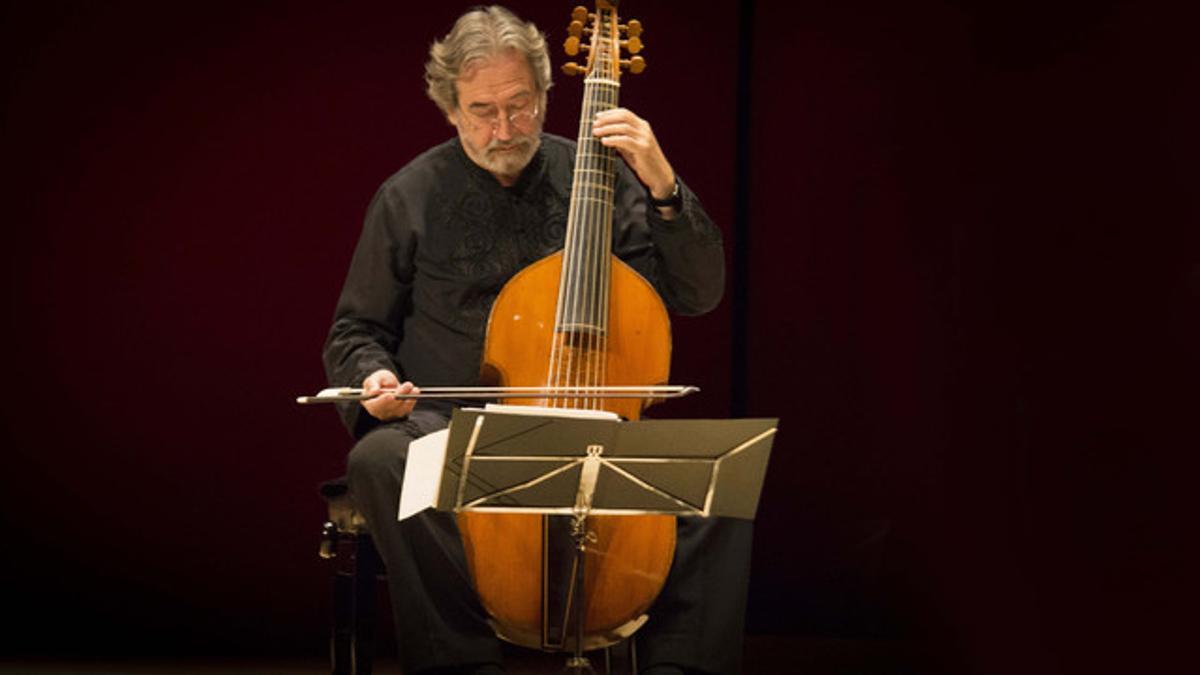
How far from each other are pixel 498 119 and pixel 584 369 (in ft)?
1.73

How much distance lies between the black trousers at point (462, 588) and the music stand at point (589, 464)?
0.88 feet

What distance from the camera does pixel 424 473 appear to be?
6.13ft

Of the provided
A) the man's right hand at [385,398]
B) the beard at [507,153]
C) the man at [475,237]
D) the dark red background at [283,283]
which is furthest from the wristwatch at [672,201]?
the dark red background at [283,283]

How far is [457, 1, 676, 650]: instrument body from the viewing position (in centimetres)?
207

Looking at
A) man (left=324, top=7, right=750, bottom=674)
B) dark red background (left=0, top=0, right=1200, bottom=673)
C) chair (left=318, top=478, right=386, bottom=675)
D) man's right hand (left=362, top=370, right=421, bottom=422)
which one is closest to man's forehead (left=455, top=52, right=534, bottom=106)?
man (left=324, top=7, right=750, bottom=674)

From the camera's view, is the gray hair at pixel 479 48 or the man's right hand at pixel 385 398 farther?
the gray hair at pixel 479 48

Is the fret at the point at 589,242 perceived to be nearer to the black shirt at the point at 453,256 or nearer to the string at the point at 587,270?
the string at the point at 587,270

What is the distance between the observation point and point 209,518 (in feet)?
11.0

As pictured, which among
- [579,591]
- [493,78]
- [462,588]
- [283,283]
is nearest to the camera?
[579,591]

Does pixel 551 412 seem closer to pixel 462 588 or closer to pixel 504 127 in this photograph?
pixel 462 588

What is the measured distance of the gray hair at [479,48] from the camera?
247 centimetres

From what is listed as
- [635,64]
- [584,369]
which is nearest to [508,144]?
[635,64]

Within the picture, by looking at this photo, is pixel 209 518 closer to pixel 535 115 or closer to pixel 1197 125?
pixel 535 115

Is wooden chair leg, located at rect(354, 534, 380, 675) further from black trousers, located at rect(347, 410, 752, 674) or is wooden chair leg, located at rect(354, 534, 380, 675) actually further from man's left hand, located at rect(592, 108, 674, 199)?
man's left hand, located at rect(592, 108, 674, 199)
